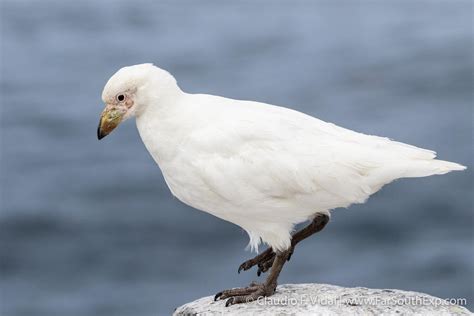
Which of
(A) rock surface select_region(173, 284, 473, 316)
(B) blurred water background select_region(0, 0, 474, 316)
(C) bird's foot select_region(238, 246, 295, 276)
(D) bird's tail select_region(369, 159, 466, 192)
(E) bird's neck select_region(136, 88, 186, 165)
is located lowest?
(A) rock surface select_region(173, 284, 473, 316)

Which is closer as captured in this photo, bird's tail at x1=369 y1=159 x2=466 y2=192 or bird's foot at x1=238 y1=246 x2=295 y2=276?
bird's tail at x1=369 y1=159 x2=466 y2=192

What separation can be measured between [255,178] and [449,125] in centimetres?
2165

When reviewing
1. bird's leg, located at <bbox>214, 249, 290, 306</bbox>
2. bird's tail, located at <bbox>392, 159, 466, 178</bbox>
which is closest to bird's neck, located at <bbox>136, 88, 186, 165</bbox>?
bird's leg, located at <bbox>214, 249, 290, 306</bbox>

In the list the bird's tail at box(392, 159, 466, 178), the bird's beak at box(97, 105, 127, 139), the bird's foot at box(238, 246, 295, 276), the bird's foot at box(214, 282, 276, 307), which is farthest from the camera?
the bird's foot at box(238, 246, 295, 276)

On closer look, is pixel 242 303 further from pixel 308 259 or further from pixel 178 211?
pixel 178 211

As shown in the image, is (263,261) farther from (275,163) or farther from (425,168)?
(425,168)

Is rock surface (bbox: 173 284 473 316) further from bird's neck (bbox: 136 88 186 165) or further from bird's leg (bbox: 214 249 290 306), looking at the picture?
bird's neck (bbox: 136 88 186 165)

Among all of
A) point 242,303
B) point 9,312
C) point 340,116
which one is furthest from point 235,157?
point 340,116

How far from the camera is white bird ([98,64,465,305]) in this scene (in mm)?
12523

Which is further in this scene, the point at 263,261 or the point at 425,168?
the point at 263,261

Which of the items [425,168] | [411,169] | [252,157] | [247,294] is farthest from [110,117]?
[425,168]

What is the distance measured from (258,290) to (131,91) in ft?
8.89

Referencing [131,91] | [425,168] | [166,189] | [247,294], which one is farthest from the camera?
[166,189]

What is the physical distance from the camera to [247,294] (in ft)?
42.5
